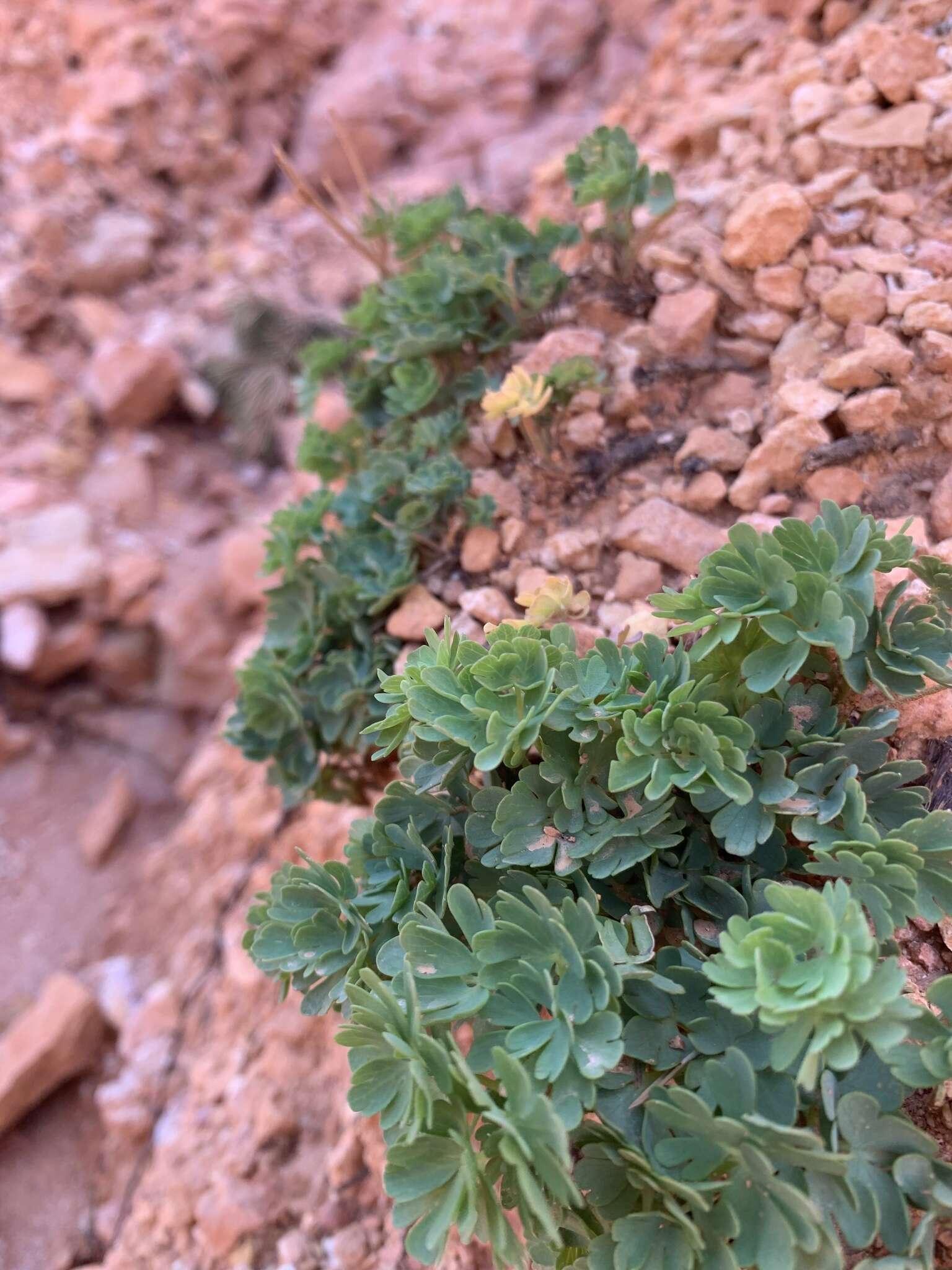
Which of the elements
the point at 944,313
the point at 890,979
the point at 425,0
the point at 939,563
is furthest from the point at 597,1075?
the point at 425,0

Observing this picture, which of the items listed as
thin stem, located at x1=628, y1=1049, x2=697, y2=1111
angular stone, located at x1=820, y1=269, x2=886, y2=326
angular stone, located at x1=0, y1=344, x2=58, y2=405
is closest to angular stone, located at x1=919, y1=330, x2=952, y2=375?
angular stone, located at x1=820, y1=269, x2=886, y2=326

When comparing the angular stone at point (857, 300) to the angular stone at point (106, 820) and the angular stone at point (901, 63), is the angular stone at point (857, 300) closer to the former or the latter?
the angular stone at point (901, 63)

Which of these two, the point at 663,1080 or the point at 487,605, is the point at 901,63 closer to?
the point at 487,605

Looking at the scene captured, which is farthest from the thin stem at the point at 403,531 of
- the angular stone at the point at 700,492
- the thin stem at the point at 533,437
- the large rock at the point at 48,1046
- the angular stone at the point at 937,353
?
the large rock at the point at 48,1046

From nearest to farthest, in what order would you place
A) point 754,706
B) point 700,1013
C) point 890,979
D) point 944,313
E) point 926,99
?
point 890,979 < point 700,1013 < point 754,706 < point 944,313 < point 926,99

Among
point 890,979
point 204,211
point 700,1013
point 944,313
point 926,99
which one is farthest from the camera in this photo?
point 204,211

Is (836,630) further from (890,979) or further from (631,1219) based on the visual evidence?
(631,1219)
